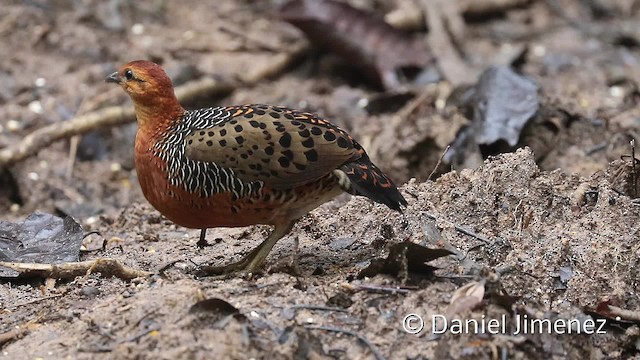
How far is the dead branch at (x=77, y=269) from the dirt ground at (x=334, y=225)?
4 cm

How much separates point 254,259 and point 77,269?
87cm

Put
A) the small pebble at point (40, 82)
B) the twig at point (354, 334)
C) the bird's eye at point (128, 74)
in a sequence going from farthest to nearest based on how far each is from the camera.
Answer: the small pebble at point (40, 82)
the bird's eye at point (128, 74)
the twig at point (354, 334)

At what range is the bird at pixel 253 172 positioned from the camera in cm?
484

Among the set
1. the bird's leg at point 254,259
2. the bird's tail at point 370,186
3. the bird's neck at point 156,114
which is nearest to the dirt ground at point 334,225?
the bird's leg at point 254,259

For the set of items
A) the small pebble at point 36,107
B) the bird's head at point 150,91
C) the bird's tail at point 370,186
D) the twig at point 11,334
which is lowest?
the small pebble at point 36,107

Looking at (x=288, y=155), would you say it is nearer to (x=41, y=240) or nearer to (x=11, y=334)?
(x=11, y=334)

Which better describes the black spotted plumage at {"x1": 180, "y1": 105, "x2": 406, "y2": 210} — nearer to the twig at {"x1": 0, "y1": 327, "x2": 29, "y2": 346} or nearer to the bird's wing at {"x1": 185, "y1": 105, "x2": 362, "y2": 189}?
the bird's wing at {"x1": 185, "y1": 105, "x2": 362, "y2": 189}

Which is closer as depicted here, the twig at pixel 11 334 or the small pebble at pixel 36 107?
the twig at pixel 11 334

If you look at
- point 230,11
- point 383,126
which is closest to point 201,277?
point 383,126

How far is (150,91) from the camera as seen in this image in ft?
17.4

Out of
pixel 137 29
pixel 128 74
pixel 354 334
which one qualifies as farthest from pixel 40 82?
pixel 354 334

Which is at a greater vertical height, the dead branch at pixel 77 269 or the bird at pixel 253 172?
the bird at pixel 253 172

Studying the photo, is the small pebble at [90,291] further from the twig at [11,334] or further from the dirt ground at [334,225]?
the twig at [11,334]

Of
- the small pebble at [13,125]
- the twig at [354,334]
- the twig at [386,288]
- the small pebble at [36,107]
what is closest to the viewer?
the twig at [354,334]
